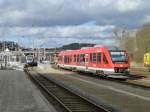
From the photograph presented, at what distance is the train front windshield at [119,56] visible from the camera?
40.4 metres

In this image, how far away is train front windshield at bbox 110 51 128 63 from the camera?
132 ft

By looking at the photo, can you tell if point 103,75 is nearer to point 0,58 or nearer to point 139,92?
point 139,92

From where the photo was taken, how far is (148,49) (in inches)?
4063

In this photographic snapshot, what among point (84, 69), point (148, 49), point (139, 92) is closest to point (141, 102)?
point (139, 92)

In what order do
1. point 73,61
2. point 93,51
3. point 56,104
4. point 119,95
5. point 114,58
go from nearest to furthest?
point 56,104, point 119,95, point 114,58, point 93,51, point 73,61

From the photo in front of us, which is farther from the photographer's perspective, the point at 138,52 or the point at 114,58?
the point at 138,52

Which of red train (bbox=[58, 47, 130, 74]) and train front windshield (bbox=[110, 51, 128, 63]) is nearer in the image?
red train (bbox=[58, 47, 130, 74])

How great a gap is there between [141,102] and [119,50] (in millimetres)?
19996

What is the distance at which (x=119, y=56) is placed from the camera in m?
41.0

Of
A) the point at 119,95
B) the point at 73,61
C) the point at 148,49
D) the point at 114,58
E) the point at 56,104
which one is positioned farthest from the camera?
the point at 148,49

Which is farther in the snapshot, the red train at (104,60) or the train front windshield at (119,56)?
the train front windshield at (119,56)

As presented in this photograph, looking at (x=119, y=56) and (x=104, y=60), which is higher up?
(x=119, y=56)

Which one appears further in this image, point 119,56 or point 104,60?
point 104,60

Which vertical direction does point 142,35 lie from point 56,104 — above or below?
above
